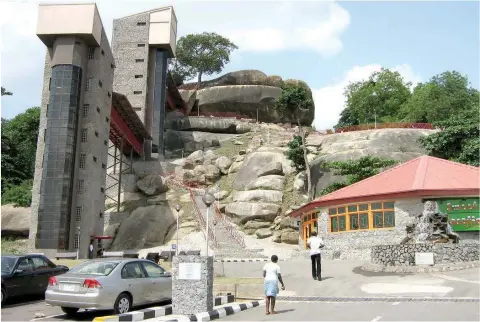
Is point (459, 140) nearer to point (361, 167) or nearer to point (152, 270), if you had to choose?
point (361, 167)

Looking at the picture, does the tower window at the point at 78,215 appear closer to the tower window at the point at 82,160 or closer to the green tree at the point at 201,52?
the tower window at the point at 82,160

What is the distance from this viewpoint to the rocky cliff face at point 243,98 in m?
73.0

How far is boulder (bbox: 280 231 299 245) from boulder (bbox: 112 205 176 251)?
9569 mm

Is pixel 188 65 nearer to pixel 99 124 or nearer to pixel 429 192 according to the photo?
pixel 99 124

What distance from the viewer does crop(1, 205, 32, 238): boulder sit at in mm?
41406

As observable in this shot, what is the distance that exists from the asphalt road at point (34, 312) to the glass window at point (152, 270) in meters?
1.05

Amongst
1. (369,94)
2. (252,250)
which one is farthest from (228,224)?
(369,94)

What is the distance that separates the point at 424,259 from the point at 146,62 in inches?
1839

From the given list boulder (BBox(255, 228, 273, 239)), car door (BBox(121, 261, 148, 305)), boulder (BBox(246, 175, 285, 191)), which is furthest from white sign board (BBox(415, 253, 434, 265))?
boulder (BBox(246, 175, 285, 191))

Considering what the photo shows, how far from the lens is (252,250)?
31078 mm

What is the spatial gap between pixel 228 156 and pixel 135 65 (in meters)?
16.3

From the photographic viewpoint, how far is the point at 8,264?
14367 mm

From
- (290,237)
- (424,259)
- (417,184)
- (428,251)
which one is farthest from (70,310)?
(290,237)

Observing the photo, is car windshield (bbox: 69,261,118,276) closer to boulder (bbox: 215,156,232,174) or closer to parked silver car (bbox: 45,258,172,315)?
parked silver car (bbox: 45,258,172,315)
